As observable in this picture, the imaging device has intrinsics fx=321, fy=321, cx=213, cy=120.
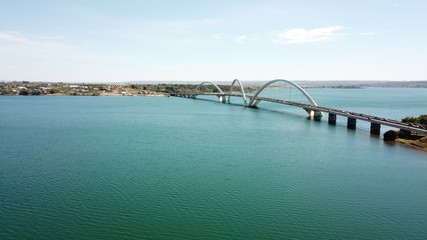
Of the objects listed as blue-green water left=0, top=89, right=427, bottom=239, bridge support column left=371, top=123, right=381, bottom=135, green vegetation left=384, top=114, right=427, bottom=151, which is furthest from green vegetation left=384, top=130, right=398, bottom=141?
bridge support column left=371, top=123, right=381, bottom=135

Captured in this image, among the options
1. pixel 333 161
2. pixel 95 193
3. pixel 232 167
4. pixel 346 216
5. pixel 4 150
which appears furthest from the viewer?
pixel 4 150

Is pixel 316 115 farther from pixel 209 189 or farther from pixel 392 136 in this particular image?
pixel 209 189

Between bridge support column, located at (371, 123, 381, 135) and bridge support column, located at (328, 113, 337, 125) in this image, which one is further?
bridge support column, located at (328, 113, 337, 125)

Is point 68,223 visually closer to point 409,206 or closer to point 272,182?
point 272,182

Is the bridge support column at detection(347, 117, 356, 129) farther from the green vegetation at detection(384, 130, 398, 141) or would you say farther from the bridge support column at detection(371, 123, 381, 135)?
the green vegetation at detection(384, 130, 398, 141)

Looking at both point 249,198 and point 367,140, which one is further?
point 367,140

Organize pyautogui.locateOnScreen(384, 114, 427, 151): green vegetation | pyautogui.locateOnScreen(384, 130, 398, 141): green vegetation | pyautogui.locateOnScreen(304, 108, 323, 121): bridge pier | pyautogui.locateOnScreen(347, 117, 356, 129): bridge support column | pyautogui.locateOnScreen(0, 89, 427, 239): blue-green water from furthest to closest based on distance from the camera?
pyautogui.locateOnScreen(304, 108, 323, 121): bridge pier
pyautogui.locateOnScreen(347, 117, 356, 129): bridge support column
pyautogui.locateOnScreen(384, 130, 398, 141): green vegetation
pyautogui.locateOnScreen(384, 114, 427, 151): green vegetation
pyautogui.locateOnScreen(0, 89, 427, 239): blue-green water

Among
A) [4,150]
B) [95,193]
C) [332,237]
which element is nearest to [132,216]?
[95,193]

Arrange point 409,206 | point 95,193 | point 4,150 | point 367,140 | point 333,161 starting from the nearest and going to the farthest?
1. point 409,206
2. point 95,193
3. point 333,161
4. point 4,150
5. point 367,140

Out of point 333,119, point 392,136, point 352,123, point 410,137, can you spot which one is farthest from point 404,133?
point 333,119
